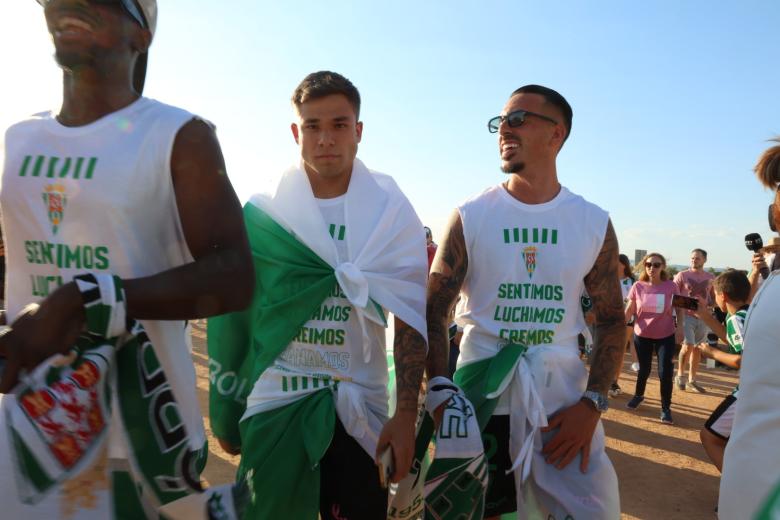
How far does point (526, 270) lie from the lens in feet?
9.29

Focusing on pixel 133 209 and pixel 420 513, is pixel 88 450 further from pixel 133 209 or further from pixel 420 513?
pixel 420 513

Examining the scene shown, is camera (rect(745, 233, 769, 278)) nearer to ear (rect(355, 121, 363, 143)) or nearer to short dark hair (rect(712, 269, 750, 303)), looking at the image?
short dark hair (rect(712, 269, 750, 303))

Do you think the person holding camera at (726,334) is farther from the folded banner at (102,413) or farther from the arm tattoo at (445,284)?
the folded banner at (102,413)

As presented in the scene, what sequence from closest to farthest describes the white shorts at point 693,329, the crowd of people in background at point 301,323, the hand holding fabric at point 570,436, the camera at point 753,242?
1. the crowd of people in background at point 301,323
2. the hand holding fabric at point 570,436
3. the camera at point 753,242
4. the white shorts at point 693,329

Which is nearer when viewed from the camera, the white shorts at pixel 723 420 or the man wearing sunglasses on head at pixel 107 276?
the man wearing sunglasses on head at pixel 107 276

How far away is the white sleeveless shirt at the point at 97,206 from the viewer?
1.52 meters

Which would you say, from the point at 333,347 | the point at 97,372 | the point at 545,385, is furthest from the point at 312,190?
the point at 97,372

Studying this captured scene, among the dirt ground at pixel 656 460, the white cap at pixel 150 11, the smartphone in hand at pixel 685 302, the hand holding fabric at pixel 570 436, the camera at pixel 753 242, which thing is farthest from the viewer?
the camera at pixel 753 242

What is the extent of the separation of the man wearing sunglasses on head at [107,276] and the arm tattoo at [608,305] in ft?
6.35

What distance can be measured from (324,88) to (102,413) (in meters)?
1.74

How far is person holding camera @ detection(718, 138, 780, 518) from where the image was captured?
61.8 inches

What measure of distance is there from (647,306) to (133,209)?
25.8 ft

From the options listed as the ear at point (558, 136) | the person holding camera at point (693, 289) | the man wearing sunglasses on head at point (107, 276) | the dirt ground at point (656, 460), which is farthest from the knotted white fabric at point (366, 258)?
the person holding camera at point (693, 289)

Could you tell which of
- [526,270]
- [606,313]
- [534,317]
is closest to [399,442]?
[534,317]
